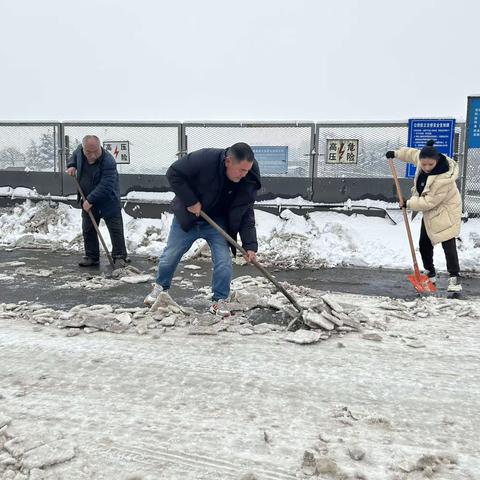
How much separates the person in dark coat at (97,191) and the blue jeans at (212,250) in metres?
2.66

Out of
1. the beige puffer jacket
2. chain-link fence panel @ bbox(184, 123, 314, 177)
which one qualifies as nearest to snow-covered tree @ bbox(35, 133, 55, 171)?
chain-link fence panel @ bbox(184, 123, 314, 177)

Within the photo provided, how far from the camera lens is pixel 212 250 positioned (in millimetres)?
5109

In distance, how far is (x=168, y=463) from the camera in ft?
8.11

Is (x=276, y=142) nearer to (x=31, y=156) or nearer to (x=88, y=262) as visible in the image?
(x=88, y=262)

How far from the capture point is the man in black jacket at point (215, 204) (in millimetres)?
4738

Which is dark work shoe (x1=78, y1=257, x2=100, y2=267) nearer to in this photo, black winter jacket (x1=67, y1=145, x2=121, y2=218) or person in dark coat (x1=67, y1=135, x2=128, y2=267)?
person in dark coat (x1=67, y1=135, x2=128, y2=267)

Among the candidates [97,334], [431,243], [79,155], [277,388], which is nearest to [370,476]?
[277,388]

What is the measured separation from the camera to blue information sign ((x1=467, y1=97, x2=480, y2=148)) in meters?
9.29

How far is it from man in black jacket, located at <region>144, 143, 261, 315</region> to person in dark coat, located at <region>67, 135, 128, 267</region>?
8.81 ft

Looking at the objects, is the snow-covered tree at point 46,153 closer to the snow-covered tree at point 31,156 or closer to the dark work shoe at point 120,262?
the snow-covered tree at point 31,156

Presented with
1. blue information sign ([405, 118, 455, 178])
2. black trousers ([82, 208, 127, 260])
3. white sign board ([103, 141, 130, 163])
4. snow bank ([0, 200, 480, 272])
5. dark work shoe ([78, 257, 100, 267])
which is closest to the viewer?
dark work shoe ([78, 257, 100, 267])

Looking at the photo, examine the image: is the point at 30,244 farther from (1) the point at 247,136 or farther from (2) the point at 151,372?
(2) the point at 151,372

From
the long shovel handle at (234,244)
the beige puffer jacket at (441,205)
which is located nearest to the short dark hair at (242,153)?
the long shovel handle at (234,244)

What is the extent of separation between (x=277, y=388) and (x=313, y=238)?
5812 mm
